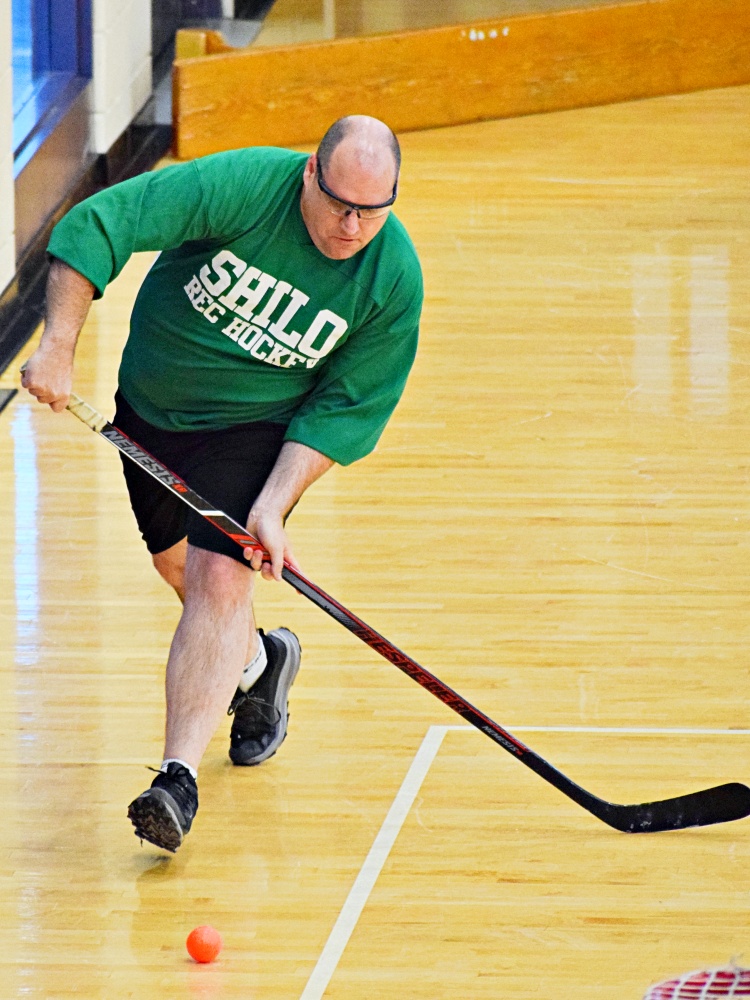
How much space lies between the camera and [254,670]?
3.20m

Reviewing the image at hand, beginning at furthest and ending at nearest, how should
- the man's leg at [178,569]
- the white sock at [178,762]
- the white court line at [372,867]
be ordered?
1. the man's leg at [178,569]
2. the white sock at [178,762]
3. the white court line at [372,867]

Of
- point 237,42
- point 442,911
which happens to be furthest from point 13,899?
point 237,42

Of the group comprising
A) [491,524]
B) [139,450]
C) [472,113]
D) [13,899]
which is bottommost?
[472,113]

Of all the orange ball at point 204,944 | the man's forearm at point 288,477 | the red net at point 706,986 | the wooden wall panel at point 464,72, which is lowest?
the wooden wall panel at point 464,72

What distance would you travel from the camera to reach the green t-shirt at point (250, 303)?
2.74 metres

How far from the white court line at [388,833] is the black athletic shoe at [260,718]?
0.80 feet

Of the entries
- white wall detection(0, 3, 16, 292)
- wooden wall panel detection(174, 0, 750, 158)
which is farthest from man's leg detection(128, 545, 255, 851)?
wooden wall panel detection(174, 0, 750, 158)

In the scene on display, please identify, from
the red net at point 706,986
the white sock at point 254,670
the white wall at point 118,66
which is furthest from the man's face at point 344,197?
the white wall at point 118,66

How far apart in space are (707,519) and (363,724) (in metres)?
1.21

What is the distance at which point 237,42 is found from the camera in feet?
23.7

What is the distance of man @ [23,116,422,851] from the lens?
2.71m

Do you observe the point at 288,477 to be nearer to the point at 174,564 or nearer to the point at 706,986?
the point at 174,564

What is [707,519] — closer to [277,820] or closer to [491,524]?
[491,524]

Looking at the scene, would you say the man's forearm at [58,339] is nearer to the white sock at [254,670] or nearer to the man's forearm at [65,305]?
the man's forearm at [65,305]
